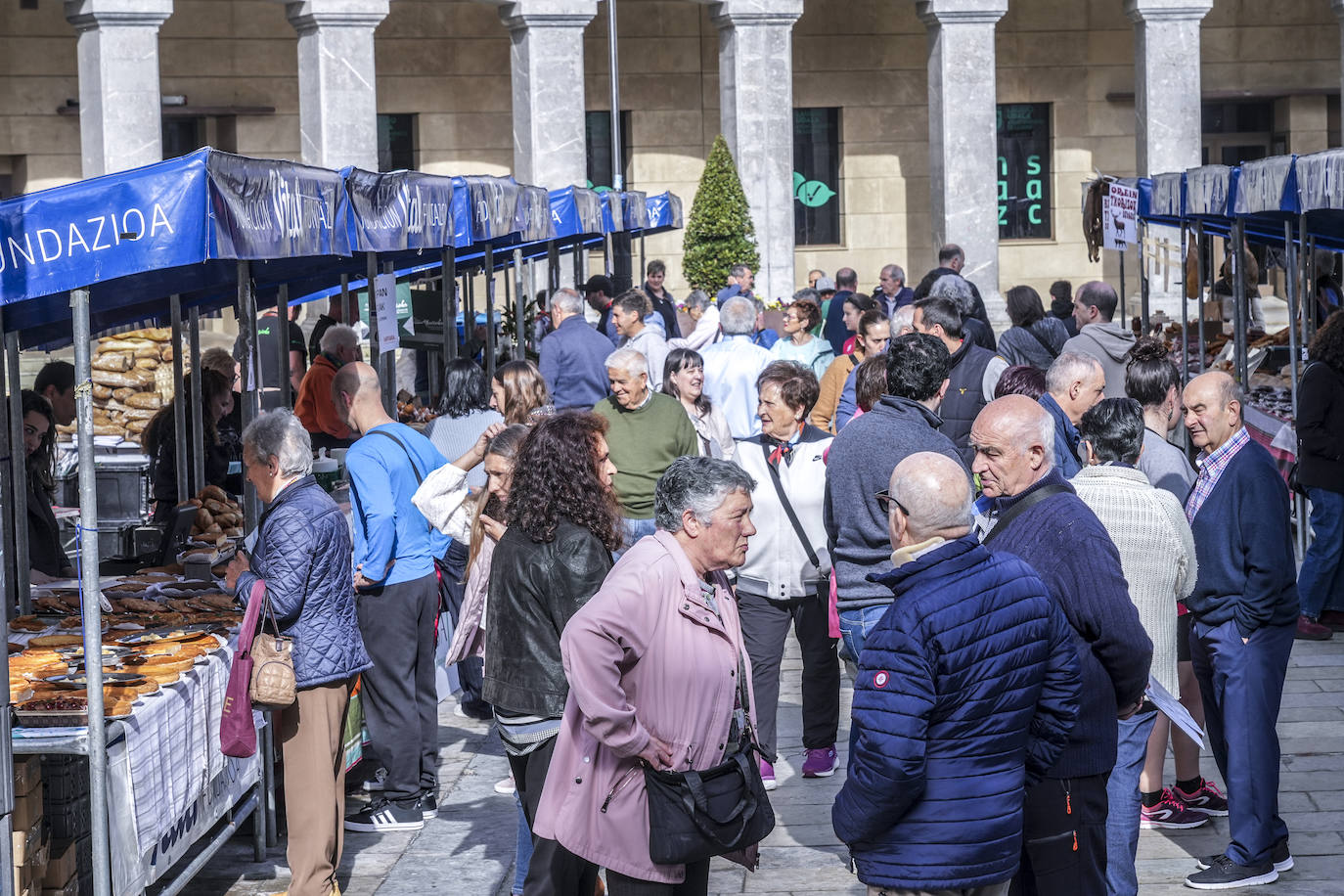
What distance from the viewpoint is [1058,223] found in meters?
31.8

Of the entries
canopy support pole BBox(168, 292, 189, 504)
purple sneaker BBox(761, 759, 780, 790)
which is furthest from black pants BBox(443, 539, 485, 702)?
canopy support pole BBox(168, 292, 189, 504)

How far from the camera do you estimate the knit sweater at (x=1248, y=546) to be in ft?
19.0

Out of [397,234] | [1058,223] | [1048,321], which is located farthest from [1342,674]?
[1058,223]

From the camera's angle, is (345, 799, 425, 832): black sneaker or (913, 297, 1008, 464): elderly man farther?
(913, 297, 1008, 464): elderly man

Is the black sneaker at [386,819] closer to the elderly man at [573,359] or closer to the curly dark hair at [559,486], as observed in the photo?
the curly dark hair at [559,486]

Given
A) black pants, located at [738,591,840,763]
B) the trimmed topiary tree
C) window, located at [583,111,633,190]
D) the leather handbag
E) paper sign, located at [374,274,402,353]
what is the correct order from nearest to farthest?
the leather handbag
black pants, located at [738,591,840,763]
paper sign, located at [374,274,402,353]
the trimmed topiary tree
window, located at [583,111,633,190]

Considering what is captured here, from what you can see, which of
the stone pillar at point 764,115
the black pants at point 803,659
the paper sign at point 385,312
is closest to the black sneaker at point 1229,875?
the black pants at point 803,659

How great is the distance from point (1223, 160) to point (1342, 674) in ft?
82.8

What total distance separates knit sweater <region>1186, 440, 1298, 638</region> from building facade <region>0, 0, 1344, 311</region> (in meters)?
19.5

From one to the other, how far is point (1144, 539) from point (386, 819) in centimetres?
350

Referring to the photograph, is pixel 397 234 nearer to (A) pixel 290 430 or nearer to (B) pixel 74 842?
(A) pixel 290 430

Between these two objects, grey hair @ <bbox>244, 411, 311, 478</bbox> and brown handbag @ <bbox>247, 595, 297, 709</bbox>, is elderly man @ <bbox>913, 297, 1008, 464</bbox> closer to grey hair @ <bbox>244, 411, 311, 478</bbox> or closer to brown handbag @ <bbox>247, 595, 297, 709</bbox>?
grey hair @ <bbox>244, 411, 311, 478</bbox>

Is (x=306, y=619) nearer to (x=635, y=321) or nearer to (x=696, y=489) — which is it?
(x=696, y=489)

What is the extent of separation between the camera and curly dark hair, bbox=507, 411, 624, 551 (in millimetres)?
4938
